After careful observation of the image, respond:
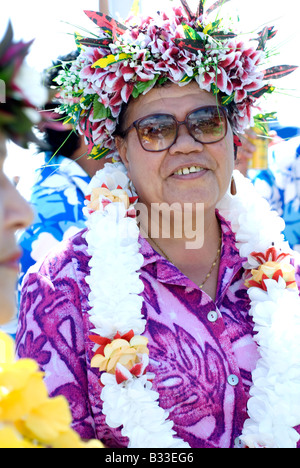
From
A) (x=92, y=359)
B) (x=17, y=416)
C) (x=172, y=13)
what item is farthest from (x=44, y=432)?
(x=172, y=13)

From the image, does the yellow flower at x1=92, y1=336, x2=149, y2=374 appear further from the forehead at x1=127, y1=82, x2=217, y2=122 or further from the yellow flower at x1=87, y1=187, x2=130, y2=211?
the forehead at x1=127, y1=82, x2=217, y2=122

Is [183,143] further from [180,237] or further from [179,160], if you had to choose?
[180,237]

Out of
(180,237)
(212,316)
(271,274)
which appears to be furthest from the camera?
(180,237)

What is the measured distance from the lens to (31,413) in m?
0.91

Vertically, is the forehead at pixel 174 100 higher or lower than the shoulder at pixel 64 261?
higher

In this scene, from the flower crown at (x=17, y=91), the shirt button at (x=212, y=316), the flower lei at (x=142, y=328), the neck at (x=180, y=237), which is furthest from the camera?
the neck at (x=180, y=237)

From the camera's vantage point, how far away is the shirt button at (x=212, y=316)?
6.99 feet

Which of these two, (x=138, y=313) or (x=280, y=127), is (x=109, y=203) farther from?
(x=280, y=127)

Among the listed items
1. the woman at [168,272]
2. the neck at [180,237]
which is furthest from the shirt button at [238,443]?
the neck at [180,237]

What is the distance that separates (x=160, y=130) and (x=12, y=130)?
146cm

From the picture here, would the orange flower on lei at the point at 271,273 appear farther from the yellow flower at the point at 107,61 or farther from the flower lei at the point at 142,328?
the yellow flower at the point at 107,61

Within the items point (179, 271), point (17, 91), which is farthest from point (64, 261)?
point (17, 91)

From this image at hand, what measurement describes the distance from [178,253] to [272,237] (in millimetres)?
426

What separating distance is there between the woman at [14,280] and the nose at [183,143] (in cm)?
140
